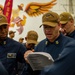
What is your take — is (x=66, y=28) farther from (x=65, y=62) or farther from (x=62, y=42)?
(x=65, y=62)

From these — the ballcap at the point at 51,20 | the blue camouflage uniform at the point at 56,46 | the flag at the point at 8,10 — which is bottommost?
the flag at the point at 8,10

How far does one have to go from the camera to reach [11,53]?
2635 millimetres

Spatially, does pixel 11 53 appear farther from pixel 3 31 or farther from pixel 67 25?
pixel 67 25

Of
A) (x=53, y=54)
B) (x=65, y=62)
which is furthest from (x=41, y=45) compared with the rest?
(x=65, y=62)

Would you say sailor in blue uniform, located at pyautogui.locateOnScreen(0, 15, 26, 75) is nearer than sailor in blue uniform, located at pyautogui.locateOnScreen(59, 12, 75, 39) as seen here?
Yes

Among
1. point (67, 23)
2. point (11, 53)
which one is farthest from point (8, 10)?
point (11, 53)

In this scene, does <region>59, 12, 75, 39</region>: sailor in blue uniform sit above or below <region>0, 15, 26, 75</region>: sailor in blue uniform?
above

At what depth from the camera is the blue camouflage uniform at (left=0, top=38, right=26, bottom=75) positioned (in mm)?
2598

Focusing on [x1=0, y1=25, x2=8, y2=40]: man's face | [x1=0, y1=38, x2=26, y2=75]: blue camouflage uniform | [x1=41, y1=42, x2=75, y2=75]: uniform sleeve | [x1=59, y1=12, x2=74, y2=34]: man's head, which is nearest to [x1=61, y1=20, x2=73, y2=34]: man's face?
[x1=59, y1=12, x2=74, y2=34]: man's head

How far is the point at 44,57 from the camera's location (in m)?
1.69

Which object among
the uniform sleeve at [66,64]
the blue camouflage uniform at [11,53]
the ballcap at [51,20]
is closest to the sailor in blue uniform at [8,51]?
the blue camouflage uniform at [11,53]

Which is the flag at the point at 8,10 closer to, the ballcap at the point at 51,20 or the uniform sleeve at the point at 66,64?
the ballcap at the point at 51,20

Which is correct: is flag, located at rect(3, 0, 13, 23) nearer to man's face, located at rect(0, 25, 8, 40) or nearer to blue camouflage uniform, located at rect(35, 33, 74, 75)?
man's face, located at rect(0, 25, 8, 40)

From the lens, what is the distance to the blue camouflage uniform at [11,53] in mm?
Answer: 2598
